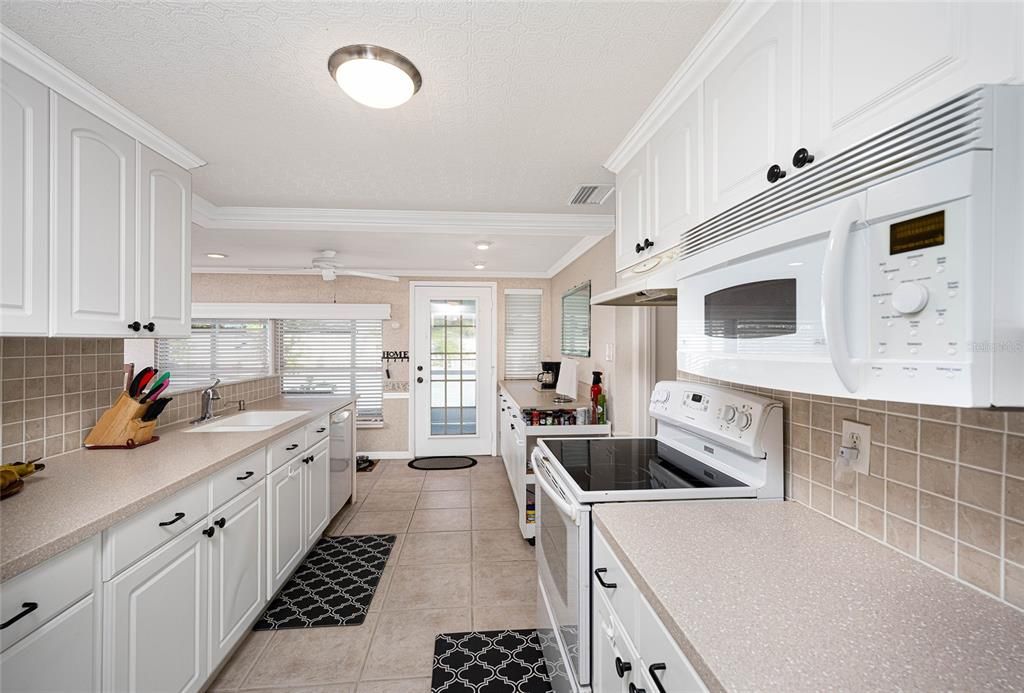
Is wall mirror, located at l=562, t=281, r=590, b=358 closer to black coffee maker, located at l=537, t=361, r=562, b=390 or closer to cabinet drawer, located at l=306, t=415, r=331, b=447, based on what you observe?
black coffee maker, located at l=537, t=361, r=562, b=390

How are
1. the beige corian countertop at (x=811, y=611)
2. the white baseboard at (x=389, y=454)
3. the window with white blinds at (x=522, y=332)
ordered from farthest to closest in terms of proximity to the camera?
the window with white blinds at (x=522, y=332), the white baseboard at (x=389, y=454), the beige corian countertop at (x=811, y=611)

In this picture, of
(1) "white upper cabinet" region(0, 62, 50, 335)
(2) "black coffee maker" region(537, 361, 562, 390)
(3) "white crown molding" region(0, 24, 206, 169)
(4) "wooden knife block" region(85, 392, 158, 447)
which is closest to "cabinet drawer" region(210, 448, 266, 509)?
(4) "wooden knife block" region(85, 392, 158, 447)

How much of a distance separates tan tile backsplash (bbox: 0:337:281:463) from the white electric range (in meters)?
1.88

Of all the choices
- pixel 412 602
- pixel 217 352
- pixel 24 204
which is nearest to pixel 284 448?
pixel 412 602

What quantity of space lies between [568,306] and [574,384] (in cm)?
98

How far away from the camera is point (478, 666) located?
6.09 feet

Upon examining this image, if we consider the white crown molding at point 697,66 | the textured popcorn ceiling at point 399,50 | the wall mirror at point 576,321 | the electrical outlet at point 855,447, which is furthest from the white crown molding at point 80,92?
the wall mirror at point 576,321

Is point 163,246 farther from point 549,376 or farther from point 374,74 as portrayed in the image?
point 549,376

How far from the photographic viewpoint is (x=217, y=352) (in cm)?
474

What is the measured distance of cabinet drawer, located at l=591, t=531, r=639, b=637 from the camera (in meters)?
0.97

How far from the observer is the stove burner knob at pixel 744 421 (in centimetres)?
133

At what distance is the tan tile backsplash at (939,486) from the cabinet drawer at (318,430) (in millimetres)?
2541

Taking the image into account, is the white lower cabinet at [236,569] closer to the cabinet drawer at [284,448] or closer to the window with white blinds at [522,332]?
the cabinet drawer at [284,448]

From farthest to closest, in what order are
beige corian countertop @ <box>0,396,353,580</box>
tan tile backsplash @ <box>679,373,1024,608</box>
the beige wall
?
the beige wall → beige corian countertop @ <box>0,396,353,580</box> → tan tile backsplash @ <box>679,373,1024,608</box>
